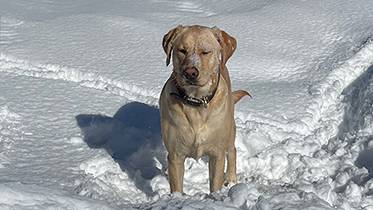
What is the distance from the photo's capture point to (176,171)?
3658mm

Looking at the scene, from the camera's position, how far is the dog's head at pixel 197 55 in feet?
10.7

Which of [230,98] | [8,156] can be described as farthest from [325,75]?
[8,156]

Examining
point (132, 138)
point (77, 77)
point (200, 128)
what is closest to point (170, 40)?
point (200, 128)

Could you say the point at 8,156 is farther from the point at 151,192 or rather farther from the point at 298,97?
the point at 298,97

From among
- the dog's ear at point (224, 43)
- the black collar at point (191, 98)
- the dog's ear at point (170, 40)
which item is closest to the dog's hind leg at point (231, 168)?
the black collar at point (191, 98)

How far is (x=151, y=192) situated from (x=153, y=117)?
112cm

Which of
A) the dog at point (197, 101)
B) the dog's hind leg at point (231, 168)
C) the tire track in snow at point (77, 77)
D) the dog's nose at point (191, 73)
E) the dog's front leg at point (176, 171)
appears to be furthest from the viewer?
the tire track in snow at point (77, 77)

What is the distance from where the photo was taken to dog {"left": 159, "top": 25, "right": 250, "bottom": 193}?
3311 millimetres

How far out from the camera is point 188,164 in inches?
169

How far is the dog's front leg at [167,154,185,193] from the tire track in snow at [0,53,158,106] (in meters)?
1.58

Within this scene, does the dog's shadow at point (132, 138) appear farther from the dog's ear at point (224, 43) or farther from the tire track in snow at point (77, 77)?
the dog's ear at point (224, 43)

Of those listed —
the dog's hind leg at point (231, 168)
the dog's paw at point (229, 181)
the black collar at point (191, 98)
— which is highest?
the black collar at point (191, 98)

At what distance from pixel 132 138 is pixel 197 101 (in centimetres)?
127

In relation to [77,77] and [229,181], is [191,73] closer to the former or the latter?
[229,181]
